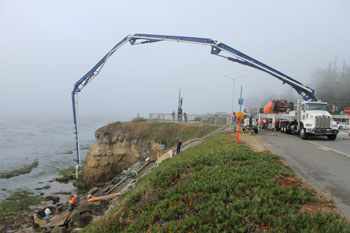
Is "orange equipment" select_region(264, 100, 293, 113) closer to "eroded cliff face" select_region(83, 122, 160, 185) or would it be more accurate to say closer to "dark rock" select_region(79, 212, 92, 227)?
"eroded cliff face" select_region(83, 122, 160, 185)

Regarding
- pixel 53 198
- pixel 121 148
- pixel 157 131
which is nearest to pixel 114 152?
pixel 121 148

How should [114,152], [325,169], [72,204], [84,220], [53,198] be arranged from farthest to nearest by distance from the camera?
1. [114,152]
2. [53,198]
3. [72,204]
4. [84,220]
5. [325,169]

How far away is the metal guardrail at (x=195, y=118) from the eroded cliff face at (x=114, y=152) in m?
3.34

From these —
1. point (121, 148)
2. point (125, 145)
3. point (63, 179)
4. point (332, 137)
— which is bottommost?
point (63, 179)

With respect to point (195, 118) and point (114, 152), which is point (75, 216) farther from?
point (195, 118)

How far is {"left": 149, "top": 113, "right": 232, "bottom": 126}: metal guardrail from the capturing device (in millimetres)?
27059

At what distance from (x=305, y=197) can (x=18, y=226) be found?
18801mm

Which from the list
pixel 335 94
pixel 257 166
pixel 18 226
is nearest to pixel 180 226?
pixel 257 166

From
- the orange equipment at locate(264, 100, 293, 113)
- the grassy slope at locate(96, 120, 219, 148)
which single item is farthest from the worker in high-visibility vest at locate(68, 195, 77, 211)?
the orange equipment at locate(264, 100, 293, 113)

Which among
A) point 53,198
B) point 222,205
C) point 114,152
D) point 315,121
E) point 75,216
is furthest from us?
point 114,152

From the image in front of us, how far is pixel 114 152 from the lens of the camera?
2919 cm

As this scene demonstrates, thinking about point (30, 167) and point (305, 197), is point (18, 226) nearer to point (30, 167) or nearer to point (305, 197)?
point (305, 197)

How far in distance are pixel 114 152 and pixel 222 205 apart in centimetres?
2617

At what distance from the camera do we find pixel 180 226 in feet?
14.5
